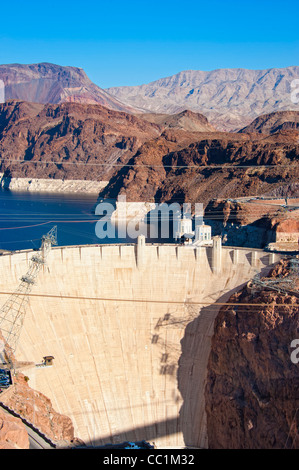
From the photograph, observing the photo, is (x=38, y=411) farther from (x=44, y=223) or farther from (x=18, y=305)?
(x=44, y=223)

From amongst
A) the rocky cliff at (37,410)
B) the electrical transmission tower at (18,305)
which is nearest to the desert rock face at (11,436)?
the rocky cliff at (37,410)

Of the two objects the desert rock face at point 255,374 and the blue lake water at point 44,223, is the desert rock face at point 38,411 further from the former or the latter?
the blue lake water at point 44,223

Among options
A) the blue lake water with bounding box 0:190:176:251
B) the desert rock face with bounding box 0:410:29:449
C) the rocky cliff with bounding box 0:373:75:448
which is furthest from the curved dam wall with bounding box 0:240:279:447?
the blue lake water with bounding box 0:190:176:251

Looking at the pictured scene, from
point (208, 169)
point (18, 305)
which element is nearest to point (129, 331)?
point (18, 305)

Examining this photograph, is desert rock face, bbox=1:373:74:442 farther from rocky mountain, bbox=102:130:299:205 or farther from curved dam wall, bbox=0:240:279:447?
rocky mountain, bbox=102:130:299:205
